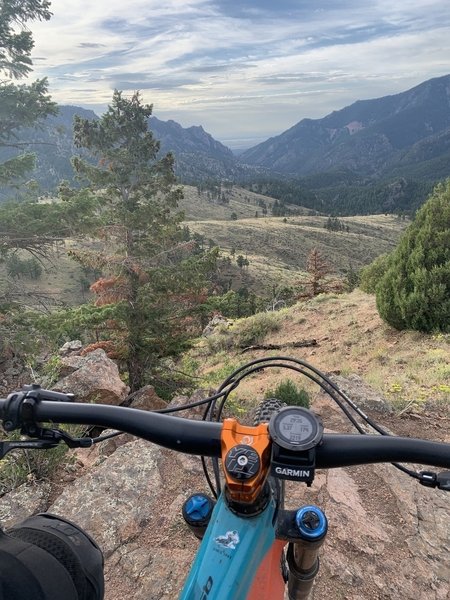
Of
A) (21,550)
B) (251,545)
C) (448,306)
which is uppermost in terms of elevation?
(21,550)

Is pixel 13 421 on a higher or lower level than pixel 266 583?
higher

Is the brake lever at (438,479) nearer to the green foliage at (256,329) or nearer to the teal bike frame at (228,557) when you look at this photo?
the teal bike frame at (228,557)

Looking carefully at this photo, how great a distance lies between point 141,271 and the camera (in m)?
11.6

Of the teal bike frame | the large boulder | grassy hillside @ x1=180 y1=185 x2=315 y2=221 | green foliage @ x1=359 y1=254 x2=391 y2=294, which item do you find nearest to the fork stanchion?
the teal bike frame

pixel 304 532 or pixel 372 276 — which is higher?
pixel 304 532

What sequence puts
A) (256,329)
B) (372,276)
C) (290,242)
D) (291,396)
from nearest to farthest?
(291,396)
(256,329)
(372,276)
(290,242)

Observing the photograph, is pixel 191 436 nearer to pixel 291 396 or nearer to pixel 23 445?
pixel 23 445

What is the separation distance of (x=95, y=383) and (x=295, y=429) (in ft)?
25.6

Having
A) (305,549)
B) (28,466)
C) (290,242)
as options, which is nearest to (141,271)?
(28,466)

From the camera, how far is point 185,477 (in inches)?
174

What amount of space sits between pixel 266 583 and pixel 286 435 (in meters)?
0.52

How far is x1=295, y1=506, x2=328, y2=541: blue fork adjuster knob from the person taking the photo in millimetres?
1508

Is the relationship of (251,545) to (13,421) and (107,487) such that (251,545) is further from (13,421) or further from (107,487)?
(107,487)

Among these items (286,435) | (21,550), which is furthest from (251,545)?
(21,550)
